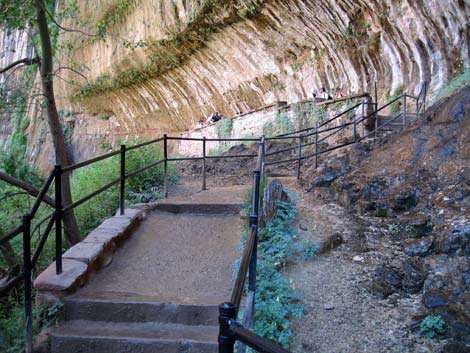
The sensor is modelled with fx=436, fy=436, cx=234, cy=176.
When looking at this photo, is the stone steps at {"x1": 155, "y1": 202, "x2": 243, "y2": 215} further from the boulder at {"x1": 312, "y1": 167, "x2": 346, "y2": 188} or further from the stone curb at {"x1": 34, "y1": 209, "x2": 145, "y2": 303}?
the boulder at {"x1": 312, "y1": 167, "x2": 346, "y2": 188}

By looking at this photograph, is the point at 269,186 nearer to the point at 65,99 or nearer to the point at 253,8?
the point at 253,8

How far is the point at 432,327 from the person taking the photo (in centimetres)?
324

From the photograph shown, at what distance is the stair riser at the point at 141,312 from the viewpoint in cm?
354

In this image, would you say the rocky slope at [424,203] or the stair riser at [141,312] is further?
the rocky slope at [424,203]

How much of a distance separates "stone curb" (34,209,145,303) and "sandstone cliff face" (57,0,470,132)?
8.63m

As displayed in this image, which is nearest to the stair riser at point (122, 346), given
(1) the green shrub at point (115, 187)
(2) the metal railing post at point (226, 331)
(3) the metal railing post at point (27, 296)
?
(3) the metal railing post at point (27, 296)

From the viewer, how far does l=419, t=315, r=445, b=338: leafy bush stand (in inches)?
126

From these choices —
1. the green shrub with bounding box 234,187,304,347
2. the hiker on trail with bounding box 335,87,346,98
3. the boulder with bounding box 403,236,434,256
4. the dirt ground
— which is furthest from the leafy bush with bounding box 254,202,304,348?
the hiker on trail with bounding box 335,87,346,98

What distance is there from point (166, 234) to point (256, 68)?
15.2 metres

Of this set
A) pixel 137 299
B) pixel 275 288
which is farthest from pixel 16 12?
pixel 275 288

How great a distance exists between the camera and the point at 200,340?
10.7ft

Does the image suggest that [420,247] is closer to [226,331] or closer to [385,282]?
[385,282]

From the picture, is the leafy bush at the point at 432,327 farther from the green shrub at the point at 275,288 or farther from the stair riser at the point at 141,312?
the stair riser at the point at 141,312

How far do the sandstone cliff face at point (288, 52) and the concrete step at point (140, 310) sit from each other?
1013cm
